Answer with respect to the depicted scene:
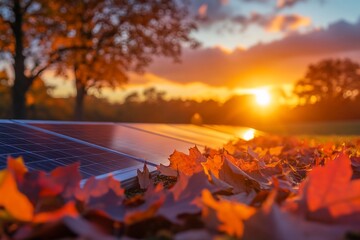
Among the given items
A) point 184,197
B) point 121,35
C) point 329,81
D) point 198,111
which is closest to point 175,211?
point 184,197

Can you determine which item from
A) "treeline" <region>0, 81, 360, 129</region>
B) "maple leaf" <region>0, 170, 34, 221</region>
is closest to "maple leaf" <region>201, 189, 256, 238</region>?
"maple leaf" <region>0, 170, 34, 221</region>

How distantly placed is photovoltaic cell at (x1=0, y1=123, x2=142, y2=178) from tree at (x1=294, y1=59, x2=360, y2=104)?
53896 millimetres

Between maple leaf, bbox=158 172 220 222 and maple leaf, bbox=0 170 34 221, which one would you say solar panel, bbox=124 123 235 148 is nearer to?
maple leaf, bbox=158 172 220 222

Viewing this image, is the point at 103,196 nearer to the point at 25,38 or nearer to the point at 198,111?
the point at 25,38

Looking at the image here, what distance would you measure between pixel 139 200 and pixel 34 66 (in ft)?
57.2

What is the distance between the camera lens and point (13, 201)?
736mm

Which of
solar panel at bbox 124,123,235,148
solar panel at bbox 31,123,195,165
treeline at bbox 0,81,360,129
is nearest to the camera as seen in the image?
solar panel at bbox 31,123,195,165

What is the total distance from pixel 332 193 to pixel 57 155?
4.51 ft

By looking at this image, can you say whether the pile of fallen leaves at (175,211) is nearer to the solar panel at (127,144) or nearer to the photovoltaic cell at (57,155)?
the photovoltaic cell at (57,155)

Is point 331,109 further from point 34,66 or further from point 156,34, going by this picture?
point 34,66

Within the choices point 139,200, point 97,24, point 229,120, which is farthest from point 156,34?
point 229,120

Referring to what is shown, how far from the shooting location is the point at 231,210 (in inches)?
25.8

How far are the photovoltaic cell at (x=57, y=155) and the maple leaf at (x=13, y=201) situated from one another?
26.7 inches

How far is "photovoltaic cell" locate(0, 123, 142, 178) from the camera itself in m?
1.54
